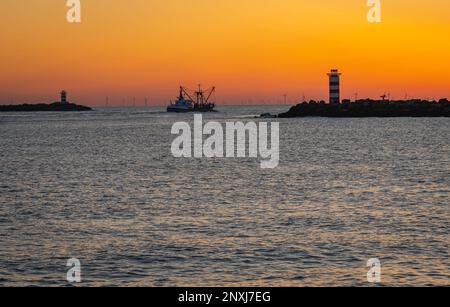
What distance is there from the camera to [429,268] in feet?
63.3

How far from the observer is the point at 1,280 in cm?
1830

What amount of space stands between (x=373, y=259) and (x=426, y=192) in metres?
19.1

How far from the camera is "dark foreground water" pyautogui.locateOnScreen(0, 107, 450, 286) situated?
19.1m

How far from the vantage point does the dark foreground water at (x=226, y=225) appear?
19.1m

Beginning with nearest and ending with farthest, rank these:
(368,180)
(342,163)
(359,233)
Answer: (359,233) < (368,180) < (342,163)

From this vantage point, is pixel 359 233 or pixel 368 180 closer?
pixel 359 233

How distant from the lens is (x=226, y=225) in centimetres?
2725

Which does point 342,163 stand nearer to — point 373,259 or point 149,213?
point 149,213

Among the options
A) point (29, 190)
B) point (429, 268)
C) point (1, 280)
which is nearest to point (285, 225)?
Answer: point (429, 268)
